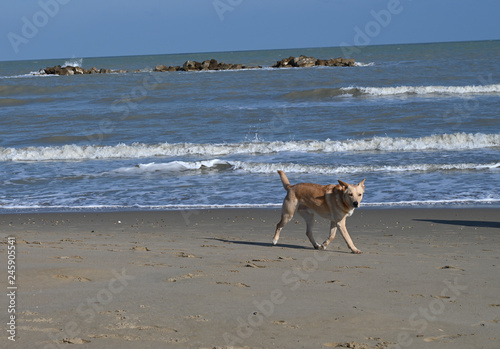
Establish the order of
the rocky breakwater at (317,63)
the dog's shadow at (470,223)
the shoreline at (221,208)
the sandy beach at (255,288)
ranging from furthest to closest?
the rocky breakwater at (317,63)
the shoreline at (221,208)
the dog's shadow at (470,223)
the sandy beach at (255,288)

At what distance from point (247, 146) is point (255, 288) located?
41.8 feet

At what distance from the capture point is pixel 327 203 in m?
7.16

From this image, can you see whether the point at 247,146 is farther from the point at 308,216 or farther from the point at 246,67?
the point at 246,67

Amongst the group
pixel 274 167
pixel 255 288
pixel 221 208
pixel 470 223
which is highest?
pixel 255 288

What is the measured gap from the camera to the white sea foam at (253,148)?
16938mm

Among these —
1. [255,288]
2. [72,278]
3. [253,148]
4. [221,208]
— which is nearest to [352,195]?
[255,288]

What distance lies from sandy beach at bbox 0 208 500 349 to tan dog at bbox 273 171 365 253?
0.88 ft

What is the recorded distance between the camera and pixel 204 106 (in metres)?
27.7

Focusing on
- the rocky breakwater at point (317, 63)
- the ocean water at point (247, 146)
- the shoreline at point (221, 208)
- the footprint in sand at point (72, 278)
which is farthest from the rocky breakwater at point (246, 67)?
the footprint in sand at point (72, 278)

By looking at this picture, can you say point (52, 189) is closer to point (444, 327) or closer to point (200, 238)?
point (200, 238)

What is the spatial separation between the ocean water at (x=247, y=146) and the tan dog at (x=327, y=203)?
3.19m

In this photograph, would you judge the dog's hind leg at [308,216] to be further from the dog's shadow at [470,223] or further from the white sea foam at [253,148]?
the white sea foam at [253,148]

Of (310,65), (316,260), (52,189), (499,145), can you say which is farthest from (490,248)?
(310,65)

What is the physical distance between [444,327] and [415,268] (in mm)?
1869
